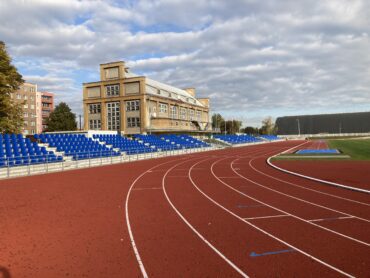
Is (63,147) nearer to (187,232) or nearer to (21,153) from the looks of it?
(21,153)

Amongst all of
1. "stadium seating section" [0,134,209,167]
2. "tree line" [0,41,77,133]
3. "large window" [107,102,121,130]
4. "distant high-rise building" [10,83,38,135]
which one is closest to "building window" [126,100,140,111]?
"large window" [107,102,121,130]

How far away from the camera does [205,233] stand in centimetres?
756

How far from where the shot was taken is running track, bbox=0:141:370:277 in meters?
5.62

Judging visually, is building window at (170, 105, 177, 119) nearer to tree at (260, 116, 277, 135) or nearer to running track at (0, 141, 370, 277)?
running track at (0, 141, 370, 277)

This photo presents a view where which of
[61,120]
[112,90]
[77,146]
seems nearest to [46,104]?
[61,120]

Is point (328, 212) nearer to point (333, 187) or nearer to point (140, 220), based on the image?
point (333, 187)

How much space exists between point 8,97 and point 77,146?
8.49m

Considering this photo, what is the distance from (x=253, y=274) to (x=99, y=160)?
78.4 ft

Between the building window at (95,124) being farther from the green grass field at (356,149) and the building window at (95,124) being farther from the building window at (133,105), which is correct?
the green grass field at (356,149)

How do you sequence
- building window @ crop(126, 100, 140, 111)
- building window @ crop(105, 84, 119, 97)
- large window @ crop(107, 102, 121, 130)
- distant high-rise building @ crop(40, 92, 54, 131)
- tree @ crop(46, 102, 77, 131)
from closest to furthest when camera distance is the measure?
building window @ crop(126, 100, 140, 111) → building window @ crop(105, 84, 119, 97) → large window @ crop(107, 102, 121, 130) → tree @ crop(46, 102, 77, 131) → distant high-rise building @ crop(40, 92, 54, 131)

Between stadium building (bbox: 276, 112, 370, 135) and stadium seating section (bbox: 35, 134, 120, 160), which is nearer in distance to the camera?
stadium seating section (bbox: 35, 134, 120, 160)

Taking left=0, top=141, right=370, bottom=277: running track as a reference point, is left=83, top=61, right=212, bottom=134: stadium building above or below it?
above

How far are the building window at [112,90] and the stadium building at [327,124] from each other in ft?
372

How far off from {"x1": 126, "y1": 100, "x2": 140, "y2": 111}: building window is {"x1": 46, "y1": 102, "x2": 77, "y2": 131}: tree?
21.5m
